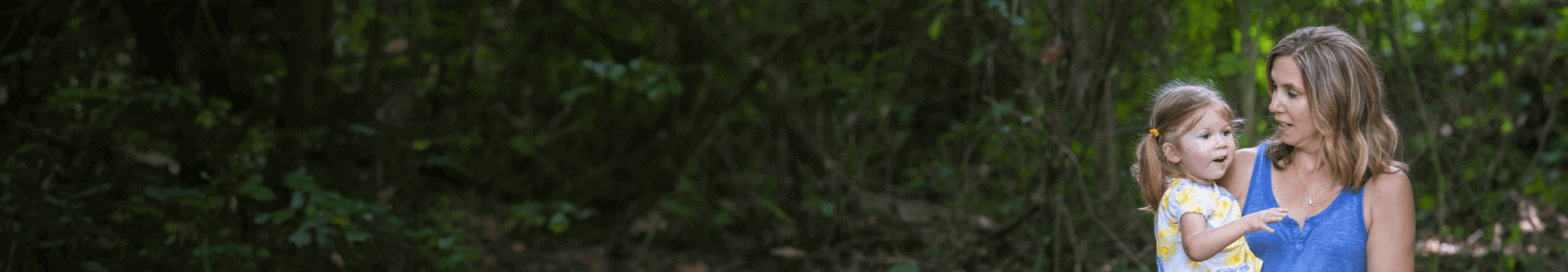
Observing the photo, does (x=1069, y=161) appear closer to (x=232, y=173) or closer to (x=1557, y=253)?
(x=1557, y=253)

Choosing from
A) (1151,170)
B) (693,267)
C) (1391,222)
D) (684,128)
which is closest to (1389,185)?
(1391,222)

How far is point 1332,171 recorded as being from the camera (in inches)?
45.0

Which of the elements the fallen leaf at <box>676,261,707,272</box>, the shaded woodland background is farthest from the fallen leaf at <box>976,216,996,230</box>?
the fallen leaf at <box>676,261,707,272</box>

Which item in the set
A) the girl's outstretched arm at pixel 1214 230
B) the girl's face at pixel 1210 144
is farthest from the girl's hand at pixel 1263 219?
the girl's face at pixel 1210 144

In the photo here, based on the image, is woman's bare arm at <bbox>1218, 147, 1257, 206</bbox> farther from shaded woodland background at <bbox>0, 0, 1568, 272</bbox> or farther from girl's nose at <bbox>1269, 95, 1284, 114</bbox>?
shaded woodland background at <bbox>0, 0, 1568, 272</bbox>

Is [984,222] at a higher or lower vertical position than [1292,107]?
lower

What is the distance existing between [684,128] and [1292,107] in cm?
383

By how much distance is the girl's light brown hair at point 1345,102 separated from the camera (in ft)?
3.59

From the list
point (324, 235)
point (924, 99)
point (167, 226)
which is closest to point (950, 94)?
point (924, 99)

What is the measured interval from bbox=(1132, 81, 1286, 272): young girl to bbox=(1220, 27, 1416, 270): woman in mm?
44

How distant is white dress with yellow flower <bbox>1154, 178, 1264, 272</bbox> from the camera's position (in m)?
1.16

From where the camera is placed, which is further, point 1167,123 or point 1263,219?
point 1167,123

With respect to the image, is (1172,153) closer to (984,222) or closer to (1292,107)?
(1292,107)

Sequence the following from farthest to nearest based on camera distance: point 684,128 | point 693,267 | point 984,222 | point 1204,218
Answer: point 684,128 < point 693,267 < point 984,222 < point 1204,218
